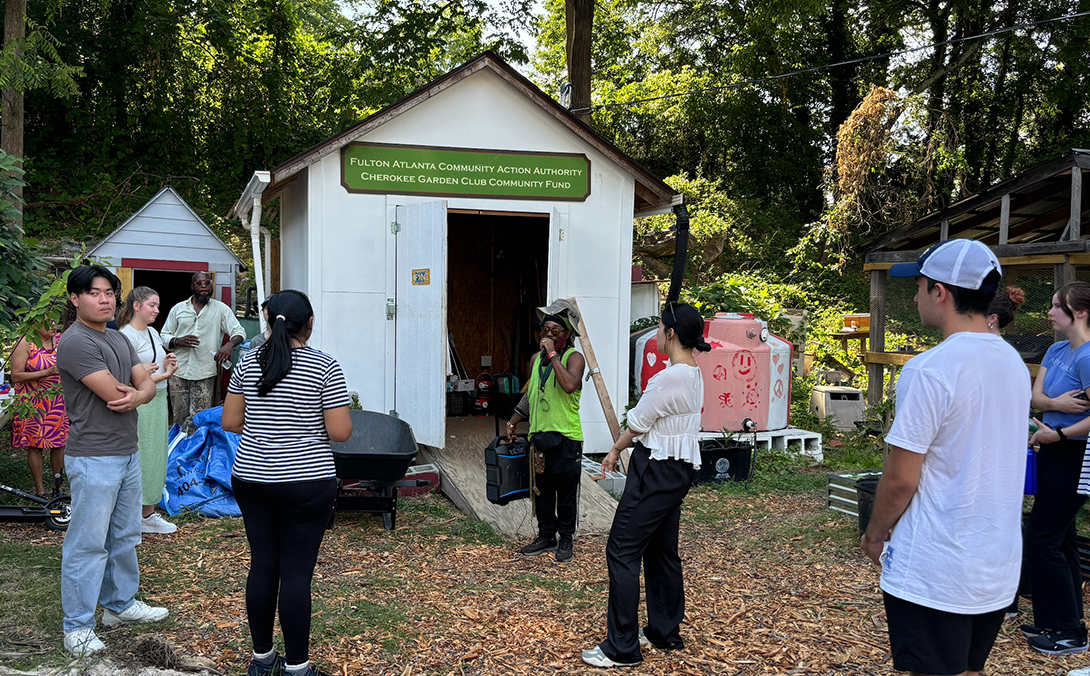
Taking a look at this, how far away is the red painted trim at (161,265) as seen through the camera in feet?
31.9

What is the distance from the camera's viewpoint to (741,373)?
870 centimetres

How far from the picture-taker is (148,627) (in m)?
4.23

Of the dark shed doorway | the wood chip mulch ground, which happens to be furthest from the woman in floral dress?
the dark shed doorway

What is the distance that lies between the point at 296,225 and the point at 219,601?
5.26 m

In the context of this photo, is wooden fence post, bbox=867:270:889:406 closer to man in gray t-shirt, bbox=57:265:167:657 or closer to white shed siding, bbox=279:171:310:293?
white shed siding, bbox=279:171:310:293

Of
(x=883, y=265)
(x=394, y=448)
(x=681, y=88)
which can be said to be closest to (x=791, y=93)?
(x=681, y=88)

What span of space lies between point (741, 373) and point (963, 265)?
6.43 metres

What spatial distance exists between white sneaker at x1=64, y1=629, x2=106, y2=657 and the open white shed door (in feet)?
13.2

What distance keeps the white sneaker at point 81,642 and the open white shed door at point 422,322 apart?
158 inches

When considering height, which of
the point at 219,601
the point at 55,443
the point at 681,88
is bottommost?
the point at 219,601

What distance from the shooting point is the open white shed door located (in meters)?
7.66

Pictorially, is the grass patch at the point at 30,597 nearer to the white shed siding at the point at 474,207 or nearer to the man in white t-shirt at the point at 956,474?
the white shed siding at the point at 474,207

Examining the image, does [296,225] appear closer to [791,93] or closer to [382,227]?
[382,227]

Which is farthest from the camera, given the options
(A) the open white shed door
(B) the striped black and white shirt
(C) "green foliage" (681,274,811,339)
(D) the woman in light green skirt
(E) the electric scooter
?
(C) "green foliage" (681,274,811,339)
